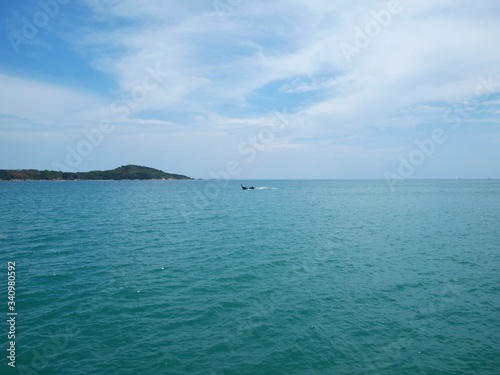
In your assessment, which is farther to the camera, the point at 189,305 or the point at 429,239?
the point at 429,239

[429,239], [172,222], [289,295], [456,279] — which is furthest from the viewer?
[172,222]

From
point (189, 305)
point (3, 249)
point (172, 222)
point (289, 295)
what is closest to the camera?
point (189, 305)

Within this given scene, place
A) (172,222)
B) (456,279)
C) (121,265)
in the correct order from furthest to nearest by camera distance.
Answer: (172,222) < (121,265) < (456,279)

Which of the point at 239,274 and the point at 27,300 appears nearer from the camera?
the point at 27,300

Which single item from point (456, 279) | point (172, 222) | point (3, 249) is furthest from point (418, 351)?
point (172, 222)

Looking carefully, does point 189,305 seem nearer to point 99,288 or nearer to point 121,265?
point 99,288

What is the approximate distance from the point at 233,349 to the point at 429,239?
1567 inches

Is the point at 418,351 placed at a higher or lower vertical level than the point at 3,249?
lower

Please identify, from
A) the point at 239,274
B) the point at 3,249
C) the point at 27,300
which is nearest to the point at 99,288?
the point at 27,300

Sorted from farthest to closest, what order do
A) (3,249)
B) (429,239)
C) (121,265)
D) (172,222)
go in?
(172,222), (429,239), (3,249), (121,265)

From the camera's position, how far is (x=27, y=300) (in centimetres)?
2253

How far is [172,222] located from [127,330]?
42779mm

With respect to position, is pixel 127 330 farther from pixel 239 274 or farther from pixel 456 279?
pixel 456 279

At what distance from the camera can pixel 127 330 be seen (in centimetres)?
1867
